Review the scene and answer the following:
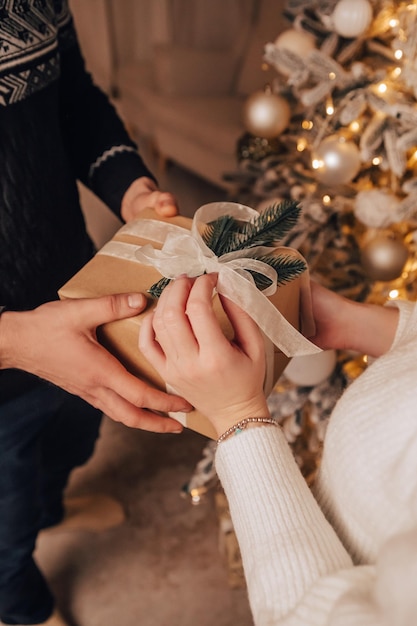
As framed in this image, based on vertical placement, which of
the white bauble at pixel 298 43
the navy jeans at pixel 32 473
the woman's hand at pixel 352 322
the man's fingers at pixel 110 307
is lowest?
the navy jeans at pixel 32 473

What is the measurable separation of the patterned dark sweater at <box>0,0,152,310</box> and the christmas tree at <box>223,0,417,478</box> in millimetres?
487

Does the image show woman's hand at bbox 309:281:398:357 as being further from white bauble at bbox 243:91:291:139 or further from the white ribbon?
white bauble at bbox 243:91:291:139

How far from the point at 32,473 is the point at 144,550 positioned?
54cm

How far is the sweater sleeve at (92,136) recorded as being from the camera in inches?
37.3

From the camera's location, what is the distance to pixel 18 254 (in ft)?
2.55

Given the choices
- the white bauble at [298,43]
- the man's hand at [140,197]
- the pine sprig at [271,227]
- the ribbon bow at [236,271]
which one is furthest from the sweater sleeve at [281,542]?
the white bauble at [298,43]

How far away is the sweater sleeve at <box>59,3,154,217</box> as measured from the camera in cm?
95

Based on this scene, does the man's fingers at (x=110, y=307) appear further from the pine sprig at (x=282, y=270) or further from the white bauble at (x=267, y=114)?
the white bauble at (x=267, y=114)

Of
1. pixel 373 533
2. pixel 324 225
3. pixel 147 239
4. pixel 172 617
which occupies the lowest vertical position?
pixel 172 617

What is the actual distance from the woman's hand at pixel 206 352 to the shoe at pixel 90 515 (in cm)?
96

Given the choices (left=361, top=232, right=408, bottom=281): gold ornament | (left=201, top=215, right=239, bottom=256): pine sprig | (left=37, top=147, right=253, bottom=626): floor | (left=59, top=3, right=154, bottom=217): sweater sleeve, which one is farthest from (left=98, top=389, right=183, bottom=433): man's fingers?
(left=37, top=147, right=253, bottom=626): floor

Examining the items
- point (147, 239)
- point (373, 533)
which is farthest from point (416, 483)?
point (147, 239)

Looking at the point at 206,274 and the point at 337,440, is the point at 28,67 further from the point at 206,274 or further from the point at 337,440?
the point at 337,440

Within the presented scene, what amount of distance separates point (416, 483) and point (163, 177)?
283cm
